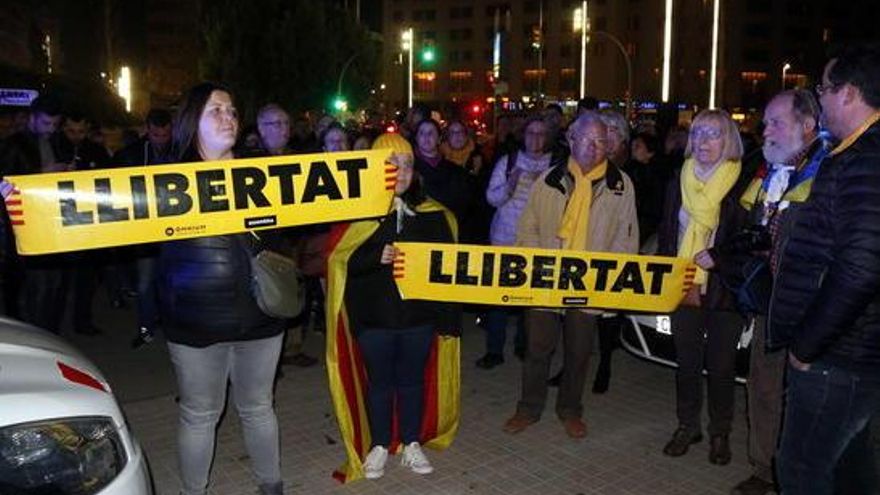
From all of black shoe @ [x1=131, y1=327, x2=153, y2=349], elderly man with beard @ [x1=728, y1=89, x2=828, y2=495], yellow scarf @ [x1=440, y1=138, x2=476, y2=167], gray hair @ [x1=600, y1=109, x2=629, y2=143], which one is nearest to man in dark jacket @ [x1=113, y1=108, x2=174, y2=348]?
black shoe @ [x1=131, y1=327, x2=153, y2=349]

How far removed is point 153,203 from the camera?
12.6ft

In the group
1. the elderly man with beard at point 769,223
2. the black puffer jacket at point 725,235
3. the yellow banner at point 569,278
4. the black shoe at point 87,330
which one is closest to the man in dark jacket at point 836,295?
the elderly man with beard at point 769,223

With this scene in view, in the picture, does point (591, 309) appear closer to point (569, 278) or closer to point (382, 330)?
point (569, 278)

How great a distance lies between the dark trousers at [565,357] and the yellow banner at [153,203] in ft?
6.33

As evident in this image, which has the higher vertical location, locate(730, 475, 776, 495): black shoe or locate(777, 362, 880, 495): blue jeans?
locate(777, 362, 880, 495): blue jeans

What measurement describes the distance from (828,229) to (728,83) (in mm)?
92449

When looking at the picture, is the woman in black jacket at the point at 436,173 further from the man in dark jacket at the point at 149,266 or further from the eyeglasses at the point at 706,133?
the man in dark jacket at the point at 149,266

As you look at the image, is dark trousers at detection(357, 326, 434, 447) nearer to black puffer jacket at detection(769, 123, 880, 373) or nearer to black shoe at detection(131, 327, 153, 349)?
black puffer jacket at detection(769, 123, 880, 373)

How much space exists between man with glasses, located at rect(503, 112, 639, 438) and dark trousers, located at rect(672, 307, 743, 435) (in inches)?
22.8

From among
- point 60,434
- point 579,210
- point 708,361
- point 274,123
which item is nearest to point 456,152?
point 274,123

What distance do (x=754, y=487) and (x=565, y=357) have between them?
1.42m

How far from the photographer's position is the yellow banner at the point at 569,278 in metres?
4.88

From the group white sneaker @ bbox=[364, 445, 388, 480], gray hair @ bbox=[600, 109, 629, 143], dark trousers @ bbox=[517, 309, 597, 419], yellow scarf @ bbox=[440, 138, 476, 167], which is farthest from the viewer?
yellow scarf @ bbox=[440, 138, 476, 167]

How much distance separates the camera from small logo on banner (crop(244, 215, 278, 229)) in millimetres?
3864
